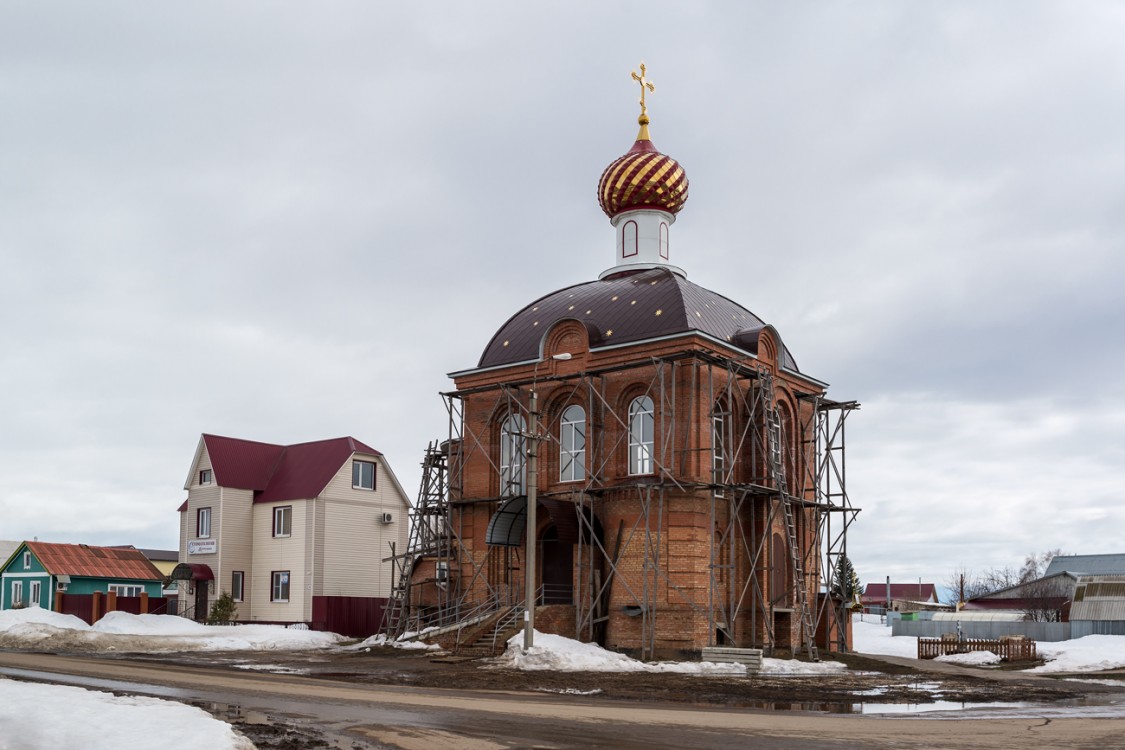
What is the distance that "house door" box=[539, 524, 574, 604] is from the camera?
101 ft

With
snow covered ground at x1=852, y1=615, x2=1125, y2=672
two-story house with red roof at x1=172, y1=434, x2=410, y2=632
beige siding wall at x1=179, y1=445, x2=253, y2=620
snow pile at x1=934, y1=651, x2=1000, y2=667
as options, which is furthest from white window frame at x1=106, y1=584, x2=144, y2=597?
snow pile at x1=934, y1=651, x2=1000, y2=667

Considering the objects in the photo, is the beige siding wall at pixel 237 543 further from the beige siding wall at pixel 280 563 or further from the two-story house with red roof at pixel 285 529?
the beige siding wall at pixel 280 563

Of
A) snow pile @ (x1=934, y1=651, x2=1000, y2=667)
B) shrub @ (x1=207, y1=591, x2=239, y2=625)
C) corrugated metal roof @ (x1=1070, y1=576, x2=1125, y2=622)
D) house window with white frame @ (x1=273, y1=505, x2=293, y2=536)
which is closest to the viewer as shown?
snow pile @ (x1=934, y1=651, x2=1000, y2=667)

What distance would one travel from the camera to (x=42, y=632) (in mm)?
30812

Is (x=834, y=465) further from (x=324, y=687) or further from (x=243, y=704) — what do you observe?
(x=243, y=704)

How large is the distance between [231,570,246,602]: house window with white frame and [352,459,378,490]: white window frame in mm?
4996

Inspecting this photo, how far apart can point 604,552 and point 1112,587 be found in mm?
35171

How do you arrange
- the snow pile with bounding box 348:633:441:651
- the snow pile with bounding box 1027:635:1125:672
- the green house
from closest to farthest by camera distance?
the snow pile with bounding box 348:633:441:651, the snow pile with bounding box 1027:635:1125:672, the green house

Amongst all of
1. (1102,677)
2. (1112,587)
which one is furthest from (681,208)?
(1112,587)

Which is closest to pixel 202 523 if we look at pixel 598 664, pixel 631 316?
pixel 631 316

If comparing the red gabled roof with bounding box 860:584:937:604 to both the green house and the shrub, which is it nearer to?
the green house

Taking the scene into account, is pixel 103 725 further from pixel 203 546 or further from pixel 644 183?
pixel 203 546

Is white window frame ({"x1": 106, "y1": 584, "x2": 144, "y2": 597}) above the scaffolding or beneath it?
beneath

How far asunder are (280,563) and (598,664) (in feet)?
62.8
